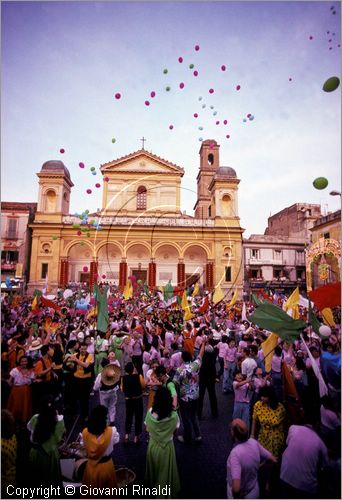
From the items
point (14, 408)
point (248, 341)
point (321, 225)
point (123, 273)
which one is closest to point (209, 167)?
point (321, 225)

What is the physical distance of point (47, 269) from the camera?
34.8 m

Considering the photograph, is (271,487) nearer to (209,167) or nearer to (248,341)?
(248,341)

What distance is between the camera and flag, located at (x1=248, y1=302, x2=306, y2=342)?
523 cm

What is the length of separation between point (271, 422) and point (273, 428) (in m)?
0.11

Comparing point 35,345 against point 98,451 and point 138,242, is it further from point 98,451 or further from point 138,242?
point 138,242

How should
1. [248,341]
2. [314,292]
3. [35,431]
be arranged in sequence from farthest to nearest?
1. [248,341]
2. [314,292]
3. [35,431]

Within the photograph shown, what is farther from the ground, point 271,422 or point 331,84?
point 331,84

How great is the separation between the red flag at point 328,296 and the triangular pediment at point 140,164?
114 ft

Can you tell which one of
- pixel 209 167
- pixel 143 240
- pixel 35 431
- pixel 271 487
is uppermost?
pixel 209 167

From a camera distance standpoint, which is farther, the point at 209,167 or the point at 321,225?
the point at 209,167

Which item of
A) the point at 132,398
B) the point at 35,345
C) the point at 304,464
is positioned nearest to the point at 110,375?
the point at 132,398

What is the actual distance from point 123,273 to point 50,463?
31.1 metres

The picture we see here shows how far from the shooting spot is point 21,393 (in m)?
6.17

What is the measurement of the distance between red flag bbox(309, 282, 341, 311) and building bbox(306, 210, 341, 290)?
23.3 meters
